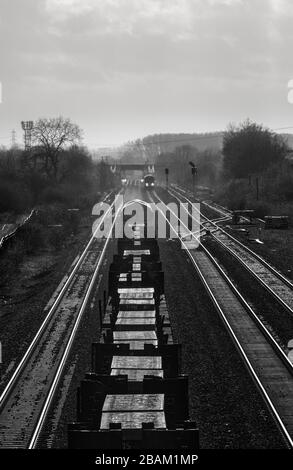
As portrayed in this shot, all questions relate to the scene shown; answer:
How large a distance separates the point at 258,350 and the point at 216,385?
2.58 meters

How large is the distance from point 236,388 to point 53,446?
4.06m

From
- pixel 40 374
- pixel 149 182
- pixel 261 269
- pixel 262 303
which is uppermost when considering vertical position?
pixel 149 182

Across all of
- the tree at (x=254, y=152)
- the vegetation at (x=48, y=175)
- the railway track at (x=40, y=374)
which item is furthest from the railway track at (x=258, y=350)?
the tree at (x=254, y=152)

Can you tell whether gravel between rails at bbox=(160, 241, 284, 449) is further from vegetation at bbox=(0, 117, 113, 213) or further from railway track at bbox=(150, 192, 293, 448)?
vegetation at bbox=(0, 117, 113, 213)

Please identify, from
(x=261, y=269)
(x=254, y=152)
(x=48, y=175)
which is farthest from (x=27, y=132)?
(x=261, y=269)

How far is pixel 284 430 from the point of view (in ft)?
32.0

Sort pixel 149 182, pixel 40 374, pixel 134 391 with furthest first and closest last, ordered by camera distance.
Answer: pixel 149 182, pixel 40 374, pixel 134 391

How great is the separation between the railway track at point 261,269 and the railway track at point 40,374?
6.59 m

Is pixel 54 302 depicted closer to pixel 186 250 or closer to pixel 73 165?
pixel 186 250

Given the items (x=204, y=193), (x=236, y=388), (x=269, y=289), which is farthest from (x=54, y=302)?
(x=204, y=193)

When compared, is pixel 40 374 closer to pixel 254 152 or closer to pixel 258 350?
pixel 258 350

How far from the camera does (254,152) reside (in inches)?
2665

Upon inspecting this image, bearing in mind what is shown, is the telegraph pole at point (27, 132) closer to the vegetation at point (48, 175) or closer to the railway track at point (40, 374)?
the vegetation at point (48, 175)

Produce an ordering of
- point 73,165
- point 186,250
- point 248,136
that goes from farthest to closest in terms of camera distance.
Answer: point 73,165, point 248,136, point 186,250
